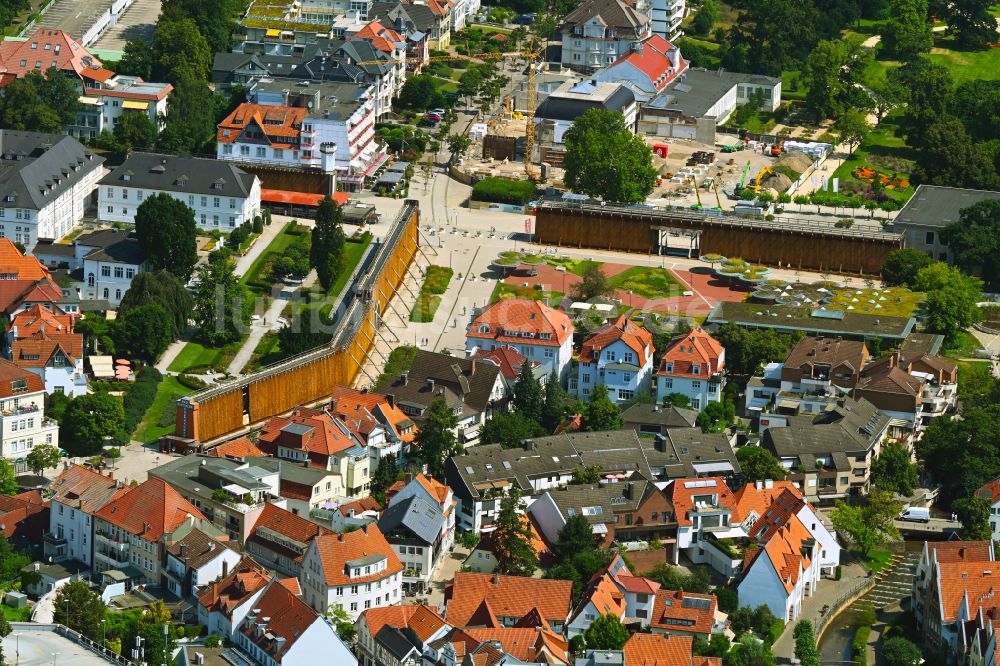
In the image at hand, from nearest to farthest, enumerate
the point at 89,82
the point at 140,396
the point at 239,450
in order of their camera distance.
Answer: the point at 239,450
the point at 140,396
the point at 89,82

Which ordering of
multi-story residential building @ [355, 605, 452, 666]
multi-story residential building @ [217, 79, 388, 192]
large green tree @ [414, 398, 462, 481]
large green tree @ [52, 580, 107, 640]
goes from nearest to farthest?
multi-story residential building @ [355, 605, 452, 666] → large green tree @ [52, 580, 107, 640] → large green tree @ [414, 398, 462, 481] → multi-story residential building @ [217, 79, 388, 192]

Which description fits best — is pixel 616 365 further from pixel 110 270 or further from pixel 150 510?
pixel 110 270

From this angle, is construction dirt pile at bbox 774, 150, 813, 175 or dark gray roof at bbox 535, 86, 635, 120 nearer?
construction dirt pile at bbox 774, 150, 813, 175

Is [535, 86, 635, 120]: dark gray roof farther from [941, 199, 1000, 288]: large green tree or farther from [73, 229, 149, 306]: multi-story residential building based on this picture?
[73, 229, 149, 306]: multi-story residential building

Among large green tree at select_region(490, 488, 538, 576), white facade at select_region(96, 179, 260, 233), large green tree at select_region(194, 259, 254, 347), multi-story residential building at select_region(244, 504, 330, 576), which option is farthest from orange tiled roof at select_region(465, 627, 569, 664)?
white facade at select_region(96, 179, 260, 233)

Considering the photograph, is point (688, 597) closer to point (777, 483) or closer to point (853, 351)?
point (777, 483)

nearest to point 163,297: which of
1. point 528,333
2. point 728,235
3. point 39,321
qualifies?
point 39,321

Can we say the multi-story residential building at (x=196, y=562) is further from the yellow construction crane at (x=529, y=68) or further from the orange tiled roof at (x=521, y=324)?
the yellow construction crane at (x=529, y=68)
